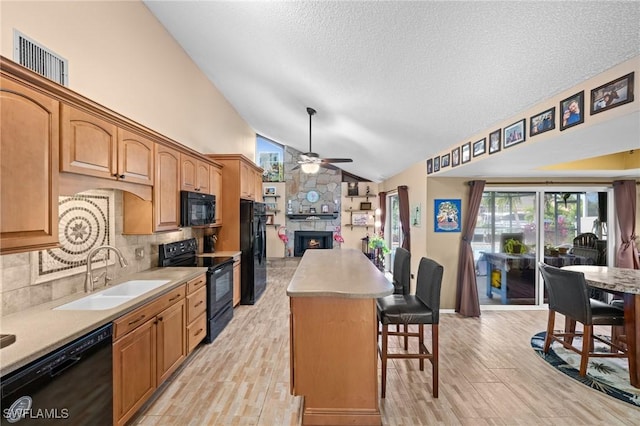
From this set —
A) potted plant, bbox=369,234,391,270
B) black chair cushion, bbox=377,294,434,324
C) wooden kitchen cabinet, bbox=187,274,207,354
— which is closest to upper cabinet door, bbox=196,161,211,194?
wooden kitchen cabinet, bbox=187,274,207,354

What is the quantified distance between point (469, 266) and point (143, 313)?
13.4ft

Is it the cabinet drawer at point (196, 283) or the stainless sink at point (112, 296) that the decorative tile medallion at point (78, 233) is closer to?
the stainless sink at point (112, 296)

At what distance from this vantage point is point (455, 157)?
347cm

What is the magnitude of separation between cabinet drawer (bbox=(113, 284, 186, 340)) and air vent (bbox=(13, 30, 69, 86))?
1735 millimetres

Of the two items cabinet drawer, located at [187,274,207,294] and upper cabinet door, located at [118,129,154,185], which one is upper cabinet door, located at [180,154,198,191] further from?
cabinet drawer, located at [187,274,207,294]

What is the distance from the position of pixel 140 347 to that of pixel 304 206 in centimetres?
632

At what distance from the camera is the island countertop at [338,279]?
1831 mm

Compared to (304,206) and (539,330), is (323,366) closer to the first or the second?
(539,330)

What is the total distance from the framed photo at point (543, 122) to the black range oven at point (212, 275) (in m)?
3.43

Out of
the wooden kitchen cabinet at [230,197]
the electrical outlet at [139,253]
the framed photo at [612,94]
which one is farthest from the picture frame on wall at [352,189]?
the framed photo at [612,94]

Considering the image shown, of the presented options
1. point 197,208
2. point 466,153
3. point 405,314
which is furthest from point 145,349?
point 466,153

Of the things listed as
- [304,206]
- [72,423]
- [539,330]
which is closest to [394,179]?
[304,206]

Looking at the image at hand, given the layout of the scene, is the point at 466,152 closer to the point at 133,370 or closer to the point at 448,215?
the point at 448,215

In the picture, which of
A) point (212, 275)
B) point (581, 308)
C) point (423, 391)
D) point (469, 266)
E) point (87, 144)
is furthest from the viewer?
point (469, 266)
